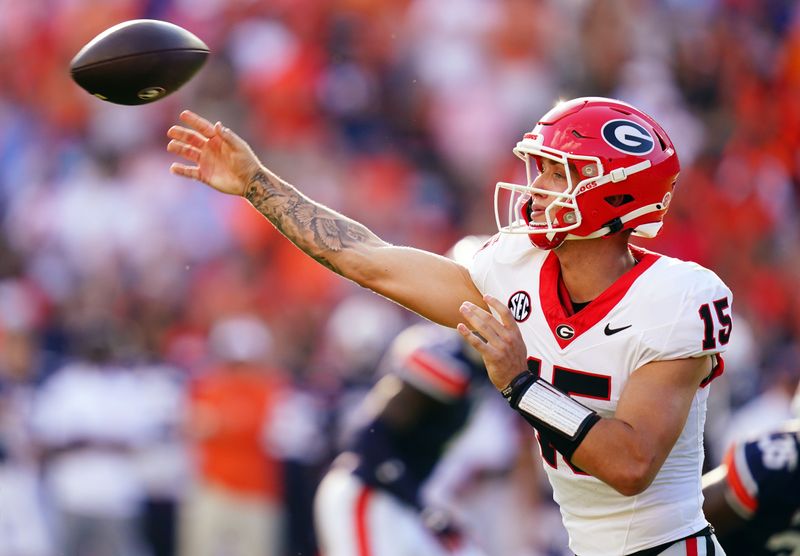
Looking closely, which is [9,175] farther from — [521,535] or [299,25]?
[521,535]

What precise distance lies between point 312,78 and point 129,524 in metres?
3.51

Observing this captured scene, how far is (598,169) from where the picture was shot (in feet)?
11.5

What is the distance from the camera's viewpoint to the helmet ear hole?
3.54 meters

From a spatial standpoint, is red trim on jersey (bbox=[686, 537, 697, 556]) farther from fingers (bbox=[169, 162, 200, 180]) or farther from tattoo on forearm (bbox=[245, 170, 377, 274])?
fingers (bbox=[169, 162, 200, 180])

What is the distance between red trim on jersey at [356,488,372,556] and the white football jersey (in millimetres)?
2185

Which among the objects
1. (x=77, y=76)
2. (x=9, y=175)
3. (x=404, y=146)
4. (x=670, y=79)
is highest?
(x=77, y=76)

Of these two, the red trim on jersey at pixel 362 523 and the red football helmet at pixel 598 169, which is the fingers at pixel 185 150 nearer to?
the red football helmet at pixel 598 169

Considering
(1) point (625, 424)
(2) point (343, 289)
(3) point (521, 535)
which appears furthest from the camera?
(2) point (343, 289)

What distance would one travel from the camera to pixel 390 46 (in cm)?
982

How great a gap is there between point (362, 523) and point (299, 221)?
7.15 feet

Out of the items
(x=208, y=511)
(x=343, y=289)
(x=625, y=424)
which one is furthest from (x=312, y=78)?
(x=625, y=424)

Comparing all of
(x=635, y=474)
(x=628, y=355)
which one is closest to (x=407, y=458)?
(x=628, y=355)

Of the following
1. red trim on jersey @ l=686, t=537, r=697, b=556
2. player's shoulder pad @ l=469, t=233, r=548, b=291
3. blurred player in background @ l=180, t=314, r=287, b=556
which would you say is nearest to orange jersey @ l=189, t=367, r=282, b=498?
blurred player in background @ l=180, t=314, r=287, b=556

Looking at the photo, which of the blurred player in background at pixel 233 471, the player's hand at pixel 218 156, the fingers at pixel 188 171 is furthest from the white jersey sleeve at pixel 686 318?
the blurred player in background at pixel 233 471
